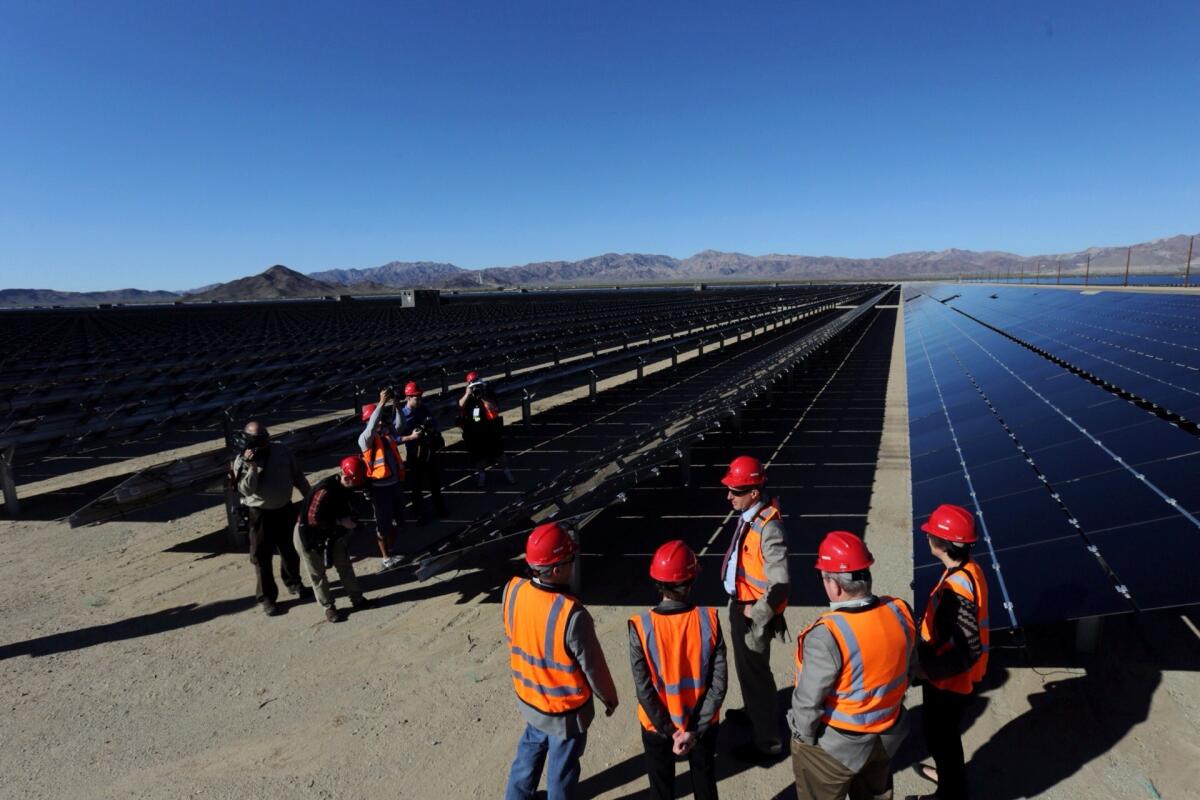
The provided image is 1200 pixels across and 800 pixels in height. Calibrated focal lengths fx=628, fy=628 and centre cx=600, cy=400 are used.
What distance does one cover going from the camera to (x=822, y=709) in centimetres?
292

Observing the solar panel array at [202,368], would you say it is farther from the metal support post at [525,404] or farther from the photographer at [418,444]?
the photographer at [418,444]

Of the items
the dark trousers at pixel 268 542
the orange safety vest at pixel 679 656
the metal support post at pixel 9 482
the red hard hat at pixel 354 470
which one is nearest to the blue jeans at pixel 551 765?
the orange safety vest at pixel 679 656

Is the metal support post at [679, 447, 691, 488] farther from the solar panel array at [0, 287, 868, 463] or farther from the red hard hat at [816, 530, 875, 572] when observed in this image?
the solar panel array at [0, 287, 868, 463]

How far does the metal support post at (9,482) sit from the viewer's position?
9539mm

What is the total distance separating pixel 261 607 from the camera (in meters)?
6.50

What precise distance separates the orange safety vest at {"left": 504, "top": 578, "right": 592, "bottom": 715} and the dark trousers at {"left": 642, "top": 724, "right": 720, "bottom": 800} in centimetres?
46

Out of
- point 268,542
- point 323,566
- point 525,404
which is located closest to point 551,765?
point 323,566

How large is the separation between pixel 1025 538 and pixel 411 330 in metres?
27.7

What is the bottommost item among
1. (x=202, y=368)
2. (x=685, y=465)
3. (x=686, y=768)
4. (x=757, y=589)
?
(x=686, y=768)

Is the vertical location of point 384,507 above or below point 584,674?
below

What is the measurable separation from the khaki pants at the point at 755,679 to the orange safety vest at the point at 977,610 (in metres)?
1.01

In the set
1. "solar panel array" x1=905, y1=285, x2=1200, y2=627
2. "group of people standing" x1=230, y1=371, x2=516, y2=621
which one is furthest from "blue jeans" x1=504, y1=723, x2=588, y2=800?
"group of people standing" x1=230, y1=371, x2=516, y2=621

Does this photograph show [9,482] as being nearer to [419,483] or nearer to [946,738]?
[419,483]

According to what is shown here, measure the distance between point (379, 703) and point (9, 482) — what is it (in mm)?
8780
